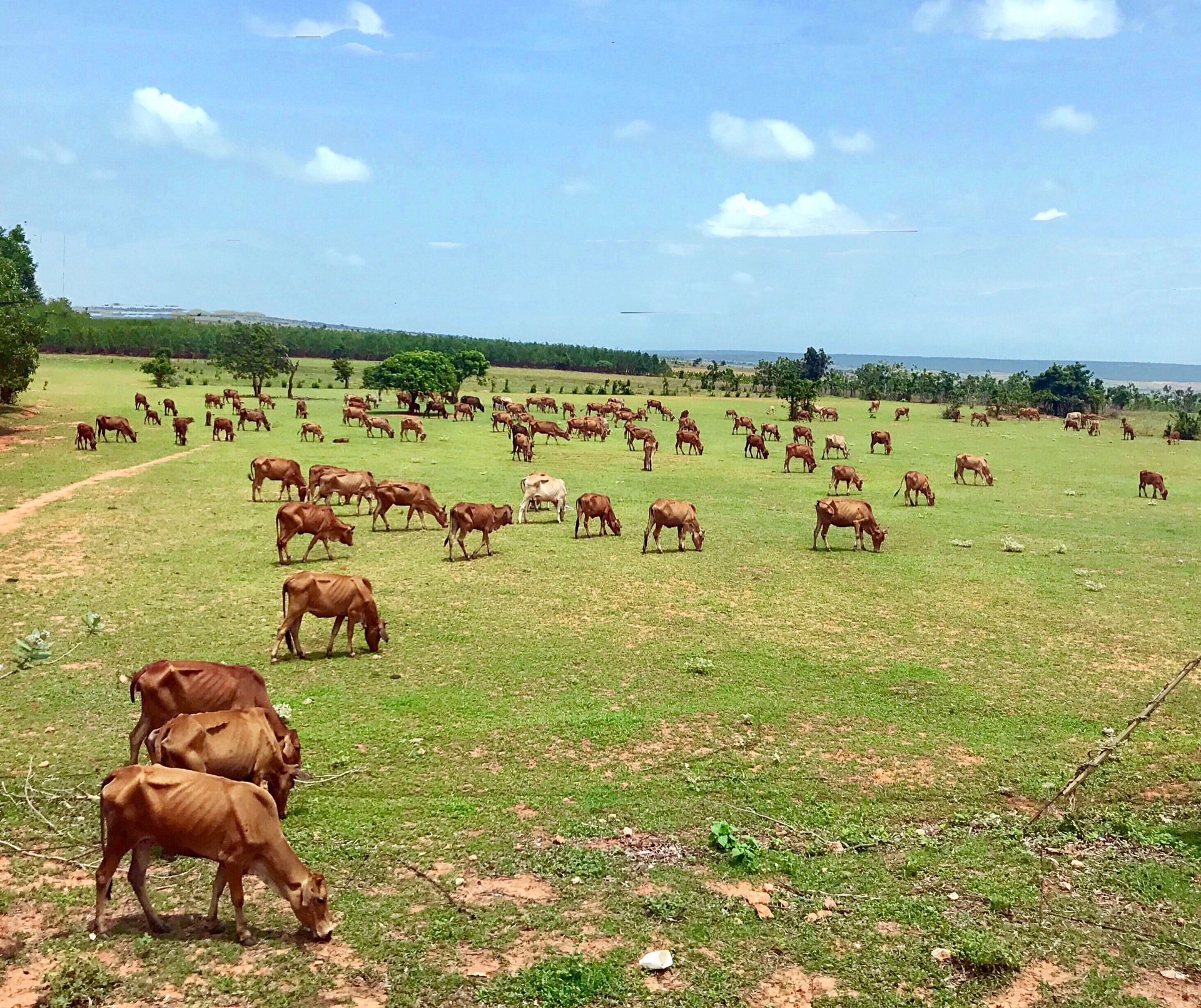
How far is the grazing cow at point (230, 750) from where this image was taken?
302 inches

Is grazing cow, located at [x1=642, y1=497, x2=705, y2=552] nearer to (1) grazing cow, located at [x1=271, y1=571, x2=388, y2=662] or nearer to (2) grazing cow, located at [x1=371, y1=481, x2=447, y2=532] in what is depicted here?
(2) grazing cow, located at [x1=371, y1=481, x2=447, y2=532]

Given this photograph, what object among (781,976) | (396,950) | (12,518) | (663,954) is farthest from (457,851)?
(12,518)

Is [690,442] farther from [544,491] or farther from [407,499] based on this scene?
[407,499]

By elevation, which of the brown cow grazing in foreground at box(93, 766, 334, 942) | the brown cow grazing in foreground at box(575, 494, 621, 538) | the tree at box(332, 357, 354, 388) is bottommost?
the brown cow grazing in foreground at box(93, 766, 334, 942)

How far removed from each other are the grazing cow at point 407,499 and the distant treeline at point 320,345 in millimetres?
68456

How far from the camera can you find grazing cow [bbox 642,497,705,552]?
69.2ft

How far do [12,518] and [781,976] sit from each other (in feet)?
74.0

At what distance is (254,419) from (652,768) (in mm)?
40731

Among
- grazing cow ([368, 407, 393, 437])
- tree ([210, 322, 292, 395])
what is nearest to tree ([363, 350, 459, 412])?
grazing cow ([368, 407, 393, 437])

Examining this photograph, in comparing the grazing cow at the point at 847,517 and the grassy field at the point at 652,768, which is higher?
the grazing cow at the point at 847,517

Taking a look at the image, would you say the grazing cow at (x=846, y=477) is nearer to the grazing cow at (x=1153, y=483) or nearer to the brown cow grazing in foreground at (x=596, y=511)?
the grazing cow at (x=1153, y=483)

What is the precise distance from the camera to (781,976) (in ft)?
21.3

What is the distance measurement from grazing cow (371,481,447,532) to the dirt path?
8.38 metres

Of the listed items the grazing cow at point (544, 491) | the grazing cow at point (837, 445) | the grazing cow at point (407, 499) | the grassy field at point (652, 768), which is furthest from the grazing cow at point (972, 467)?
the grazing cow at point (407, 499)
